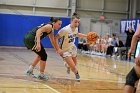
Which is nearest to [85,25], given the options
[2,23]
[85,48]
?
[85,48]

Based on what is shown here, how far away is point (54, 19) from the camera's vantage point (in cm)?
722

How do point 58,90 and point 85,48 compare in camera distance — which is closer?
point 58,90

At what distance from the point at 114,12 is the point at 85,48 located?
535cm

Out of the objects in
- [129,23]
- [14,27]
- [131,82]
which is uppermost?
[131,82]

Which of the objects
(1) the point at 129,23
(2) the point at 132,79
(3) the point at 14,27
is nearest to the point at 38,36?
(2) the point at 132,79

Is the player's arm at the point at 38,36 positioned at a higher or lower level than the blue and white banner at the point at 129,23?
higher

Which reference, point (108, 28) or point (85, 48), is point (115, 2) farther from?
point (85, 48)

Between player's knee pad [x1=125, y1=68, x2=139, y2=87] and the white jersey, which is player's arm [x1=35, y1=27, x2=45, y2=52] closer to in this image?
the white jersey

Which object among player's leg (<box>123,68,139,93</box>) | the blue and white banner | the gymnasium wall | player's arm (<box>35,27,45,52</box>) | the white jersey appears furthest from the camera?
the gymnasium wall

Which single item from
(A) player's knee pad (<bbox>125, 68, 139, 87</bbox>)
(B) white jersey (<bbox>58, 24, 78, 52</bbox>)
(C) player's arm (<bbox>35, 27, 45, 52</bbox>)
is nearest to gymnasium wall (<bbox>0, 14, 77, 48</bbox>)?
(B) white jersey (<bbox>58, 24, 78, 52</bbox>)

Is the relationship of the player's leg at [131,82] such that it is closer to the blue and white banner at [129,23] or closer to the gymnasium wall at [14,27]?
the blue and white banner at [129,23]

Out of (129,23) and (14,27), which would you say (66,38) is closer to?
(129,23)

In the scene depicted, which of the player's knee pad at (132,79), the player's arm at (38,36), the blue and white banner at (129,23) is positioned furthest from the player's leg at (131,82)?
the blue and white banner at (129,23)

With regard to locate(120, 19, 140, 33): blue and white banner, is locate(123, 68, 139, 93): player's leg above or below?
above
